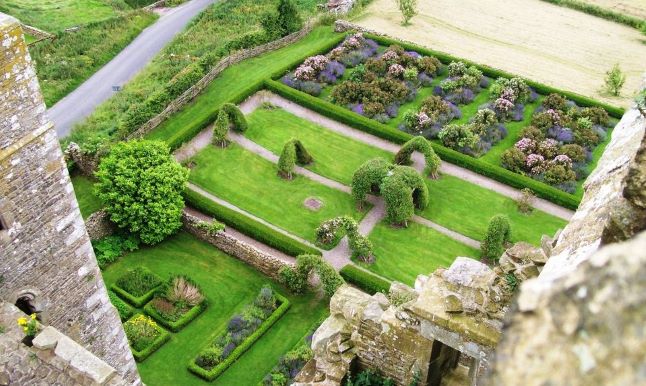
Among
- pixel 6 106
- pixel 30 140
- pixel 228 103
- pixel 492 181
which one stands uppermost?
pixel 6 106

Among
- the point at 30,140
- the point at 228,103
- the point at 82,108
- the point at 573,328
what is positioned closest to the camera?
the point at 573,328

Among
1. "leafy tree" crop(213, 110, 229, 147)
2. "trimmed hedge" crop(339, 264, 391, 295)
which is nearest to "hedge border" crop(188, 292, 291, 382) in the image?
"trimmed hedge" crop(339, 264, 391, 295)

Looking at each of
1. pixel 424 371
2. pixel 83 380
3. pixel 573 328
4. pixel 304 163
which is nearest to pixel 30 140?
pixel 83 380

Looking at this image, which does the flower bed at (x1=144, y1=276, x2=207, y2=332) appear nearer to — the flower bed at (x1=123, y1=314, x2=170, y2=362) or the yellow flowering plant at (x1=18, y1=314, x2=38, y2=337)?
the flower bed at (x1=123, y1=314, x2=170, y2=362)

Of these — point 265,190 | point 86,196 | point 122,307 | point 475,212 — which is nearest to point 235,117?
point 265,190

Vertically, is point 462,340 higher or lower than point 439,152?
higher

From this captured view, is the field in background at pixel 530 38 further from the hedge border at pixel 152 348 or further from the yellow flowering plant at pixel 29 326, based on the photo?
the yellow flowering plant at pixel 29 326

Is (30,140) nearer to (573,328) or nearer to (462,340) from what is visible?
(462,340)

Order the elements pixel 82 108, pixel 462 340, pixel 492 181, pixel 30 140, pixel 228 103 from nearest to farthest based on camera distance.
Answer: pixel 462 340 < pixel 30 140 < pixel 492 181 < pixel 228 103 < pixel 82 108
